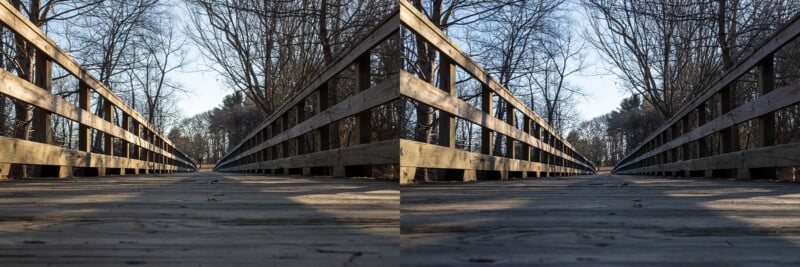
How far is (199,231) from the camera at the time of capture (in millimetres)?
1503

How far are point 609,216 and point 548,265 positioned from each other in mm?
735

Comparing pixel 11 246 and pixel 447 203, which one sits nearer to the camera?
pixel 11 246

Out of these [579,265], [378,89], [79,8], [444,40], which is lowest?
[579,265]

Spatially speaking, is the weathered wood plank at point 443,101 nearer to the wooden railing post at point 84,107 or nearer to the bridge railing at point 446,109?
the bridge railing at point 446,109

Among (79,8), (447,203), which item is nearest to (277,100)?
(79,8)

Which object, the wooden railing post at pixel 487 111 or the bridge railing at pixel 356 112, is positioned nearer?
the bridge railing at pixel 356 112

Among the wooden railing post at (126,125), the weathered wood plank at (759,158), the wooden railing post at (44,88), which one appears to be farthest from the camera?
the wooden railing post at (126,125)

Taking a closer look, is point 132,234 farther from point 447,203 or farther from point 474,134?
point 474,134

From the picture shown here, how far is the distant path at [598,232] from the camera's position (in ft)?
4.05

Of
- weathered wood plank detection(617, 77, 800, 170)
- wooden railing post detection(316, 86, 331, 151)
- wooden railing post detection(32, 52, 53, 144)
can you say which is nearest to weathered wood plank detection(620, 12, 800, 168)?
weathered wood plank detection(617, 77, 800, 170)

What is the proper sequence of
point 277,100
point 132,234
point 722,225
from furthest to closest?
point 277,100
point 722,225
point 132,234

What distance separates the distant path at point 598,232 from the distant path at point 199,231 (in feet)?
0.39

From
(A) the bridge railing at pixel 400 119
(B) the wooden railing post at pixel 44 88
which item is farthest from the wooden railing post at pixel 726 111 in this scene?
(B) the wooden railing post at pixel 44 88

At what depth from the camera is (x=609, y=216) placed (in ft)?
5.95
